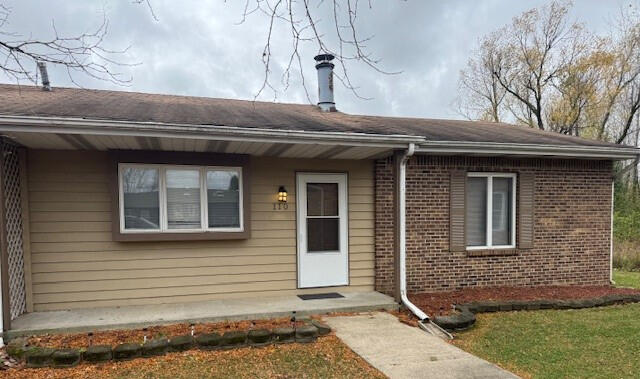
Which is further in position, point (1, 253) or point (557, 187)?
point (557, 187)

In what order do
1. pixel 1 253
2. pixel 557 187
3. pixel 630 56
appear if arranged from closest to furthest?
1. pixel 1 253
2. pixel 557 187
3. pixel 630 56

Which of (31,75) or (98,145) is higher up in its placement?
(31,75)

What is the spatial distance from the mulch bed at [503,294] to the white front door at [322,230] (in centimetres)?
127

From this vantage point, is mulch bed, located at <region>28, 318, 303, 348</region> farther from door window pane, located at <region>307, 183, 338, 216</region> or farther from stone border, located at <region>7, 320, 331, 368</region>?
door window pane, located at <region>307, 183, 338, 216</region>

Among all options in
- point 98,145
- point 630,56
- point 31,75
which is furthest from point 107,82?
point 630,56

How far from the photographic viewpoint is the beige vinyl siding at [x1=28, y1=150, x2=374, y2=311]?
215 inches

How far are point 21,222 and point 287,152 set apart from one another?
352cm

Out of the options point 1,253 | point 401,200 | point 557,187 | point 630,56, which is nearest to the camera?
point 1,253

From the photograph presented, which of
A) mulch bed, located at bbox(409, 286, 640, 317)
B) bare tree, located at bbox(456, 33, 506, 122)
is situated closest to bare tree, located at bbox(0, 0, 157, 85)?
mulch bed, located at bbox(409, 286, 640, 317)

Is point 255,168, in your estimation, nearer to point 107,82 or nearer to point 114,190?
point 114,190

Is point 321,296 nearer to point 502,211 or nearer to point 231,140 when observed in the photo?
point 231,140

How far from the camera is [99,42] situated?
3479 millimetres

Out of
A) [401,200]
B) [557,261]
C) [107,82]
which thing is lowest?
[557,261]

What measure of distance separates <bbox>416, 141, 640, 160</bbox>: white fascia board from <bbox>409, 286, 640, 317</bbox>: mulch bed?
223 cm
